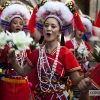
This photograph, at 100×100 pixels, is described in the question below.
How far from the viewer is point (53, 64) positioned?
393 centimetres

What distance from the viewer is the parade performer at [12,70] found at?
5086 mm

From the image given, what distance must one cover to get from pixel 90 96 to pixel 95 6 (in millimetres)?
12986

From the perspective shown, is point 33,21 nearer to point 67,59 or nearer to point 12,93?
point 67,59

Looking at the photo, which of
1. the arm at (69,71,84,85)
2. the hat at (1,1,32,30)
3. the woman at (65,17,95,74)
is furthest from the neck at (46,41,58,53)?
the woman at (65,17,95,74)

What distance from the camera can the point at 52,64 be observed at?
394 cm

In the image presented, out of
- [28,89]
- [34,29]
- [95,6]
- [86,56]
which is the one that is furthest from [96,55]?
[95,6]

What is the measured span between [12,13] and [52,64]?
176cm

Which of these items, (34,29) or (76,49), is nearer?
(34,29)

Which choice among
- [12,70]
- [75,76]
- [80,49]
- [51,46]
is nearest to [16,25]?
[12,70]

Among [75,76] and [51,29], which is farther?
[51,29]

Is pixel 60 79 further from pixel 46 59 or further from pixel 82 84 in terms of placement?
pixel 82 84

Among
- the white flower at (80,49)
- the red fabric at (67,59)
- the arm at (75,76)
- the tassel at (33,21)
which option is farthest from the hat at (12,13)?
the white flower at (80,49)

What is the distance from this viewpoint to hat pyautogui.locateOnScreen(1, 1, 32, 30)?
212 inches

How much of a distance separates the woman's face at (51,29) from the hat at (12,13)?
1352 millimetres
